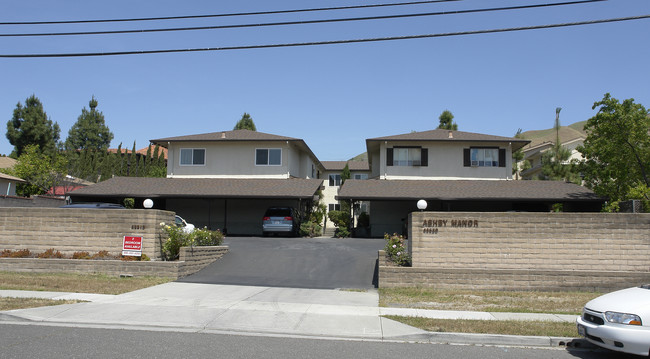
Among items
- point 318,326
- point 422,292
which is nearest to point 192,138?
point 422,292

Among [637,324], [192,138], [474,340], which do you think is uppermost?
[192,138]

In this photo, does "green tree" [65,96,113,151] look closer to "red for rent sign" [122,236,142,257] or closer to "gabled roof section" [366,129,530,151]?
"gabled roof section" [366,129,530,151]

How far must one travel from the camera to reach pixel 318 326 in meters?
9.49

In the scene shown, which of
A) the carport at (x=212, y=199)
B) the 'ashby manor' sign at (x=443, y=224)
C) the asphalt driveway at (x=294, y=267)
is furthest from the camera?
the carport at (x=212, y=199)

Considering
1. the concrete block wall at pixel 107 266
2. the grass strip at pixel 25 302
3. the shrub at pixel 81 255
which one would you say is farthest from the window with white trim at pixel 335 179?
the grass strip at pixel 25 302

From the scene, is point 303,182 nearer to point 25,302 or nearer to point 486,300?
point 486,300

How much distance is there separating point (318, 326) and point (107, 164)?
58.4 metres

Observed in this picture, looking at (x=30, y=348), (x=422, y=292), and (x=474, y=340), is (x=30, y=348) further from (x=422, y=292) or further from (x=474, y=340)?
(x=422, y=292)

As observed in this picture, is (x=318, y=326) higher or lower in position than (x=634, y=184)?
lower

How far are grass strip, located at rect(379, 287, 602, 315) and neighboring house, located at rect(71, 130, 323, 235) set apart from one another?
691 inches

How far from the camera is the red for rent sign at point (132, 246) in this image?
15.6 metres

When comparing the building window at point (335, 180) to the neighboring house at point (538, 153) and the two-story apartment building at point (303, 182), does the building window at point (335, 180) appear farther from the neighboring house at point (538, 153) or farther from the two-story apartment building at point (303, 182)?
the neighboring house at point (538, 153)

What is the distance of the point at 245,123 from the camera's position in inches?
2366

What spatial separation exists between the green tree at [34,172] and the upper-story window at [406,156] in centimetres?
3335
